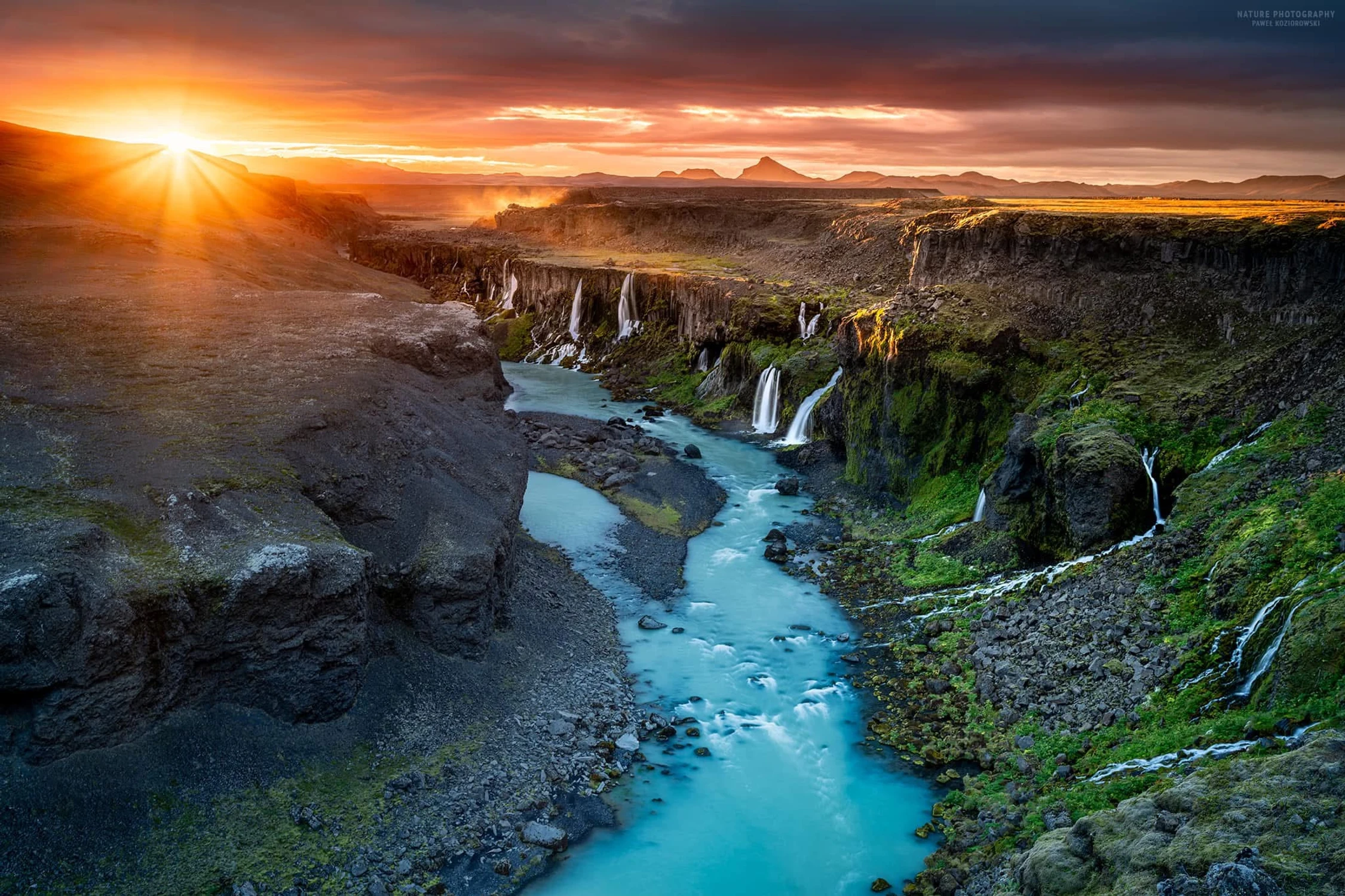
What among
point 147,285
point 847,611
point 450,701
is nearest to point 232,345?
point 147,285

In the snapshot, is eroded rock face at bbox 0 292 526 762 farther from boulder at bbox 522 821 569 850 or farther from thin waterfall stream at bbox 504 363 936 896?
thin waterfall stream at bbox 504 363 936 896

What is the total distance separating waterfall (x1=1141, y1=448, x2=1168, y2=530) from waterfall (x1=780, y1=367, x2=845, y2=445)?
80.0 ft

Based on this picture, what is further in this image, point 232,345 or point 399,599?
point 232,345

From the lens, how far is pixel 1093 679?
26438mm

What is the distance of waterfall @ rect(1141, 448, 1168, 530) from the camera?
32031mm

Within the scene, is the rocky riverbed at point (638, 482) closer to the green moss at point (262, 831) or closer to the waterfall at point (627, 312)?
the green moss at point (262, 831)

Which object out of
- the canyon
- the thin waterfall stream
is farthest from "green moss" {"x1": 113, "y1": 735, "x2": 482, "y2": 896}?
the thin waterfall stream

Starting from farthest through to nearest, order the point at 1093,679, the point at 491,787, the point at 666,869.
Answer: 1. the point at 1093,679
2. the point at 491,787
3. the point at 666,869

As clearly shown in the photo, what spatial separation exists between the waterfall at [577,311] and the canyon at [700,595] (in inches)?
1648

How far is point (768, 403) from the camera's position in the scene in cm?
6309

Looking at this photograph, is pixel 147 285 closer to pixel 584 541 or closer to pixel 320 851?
pixel 584 541

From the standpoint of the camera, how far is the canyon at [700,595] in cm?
2006

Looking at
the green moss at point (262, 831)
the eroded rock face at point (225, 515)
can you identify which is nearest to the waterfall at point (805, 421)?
the eroded rock face at point (225, 515)

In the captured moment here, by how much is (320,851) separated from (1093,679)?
71.7ft
